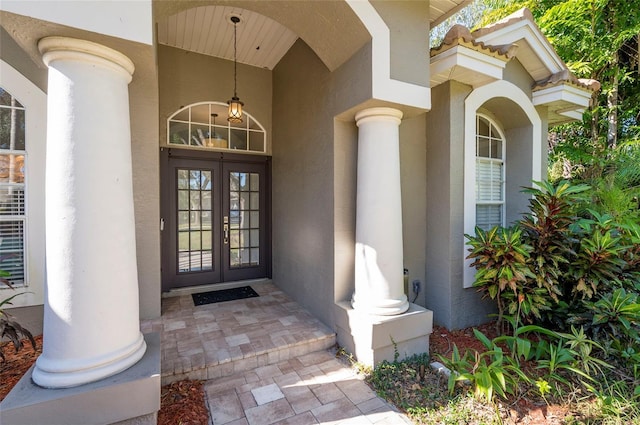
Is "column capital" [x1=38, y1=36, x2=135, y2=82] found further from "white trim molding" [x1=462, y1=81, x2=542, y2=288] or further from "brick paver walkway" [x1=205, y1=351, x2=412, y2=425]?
"white trim molding" [x1=462, y1=81, x2=542, y2=288]

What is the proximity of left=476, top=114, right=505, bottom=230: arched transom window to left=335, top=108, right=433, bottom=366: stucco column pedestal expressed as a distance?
7.17ft

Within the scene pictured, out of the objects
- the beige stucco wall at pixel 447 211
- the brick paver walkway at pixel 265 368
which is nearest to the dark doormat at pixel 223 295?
the brick paver walkway at pixel 265 368

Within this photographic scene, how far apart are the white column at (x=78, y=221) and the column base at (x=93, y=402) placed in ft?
0.24

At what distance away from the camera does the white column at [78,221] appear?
188cm

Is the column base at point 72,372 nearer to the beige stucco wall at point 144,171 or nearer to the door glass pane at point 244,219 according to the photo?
the beige stucco wall at point 144,171

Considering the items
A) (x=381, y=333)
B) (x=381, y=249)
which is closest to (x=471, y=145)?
(x=381, y=249)

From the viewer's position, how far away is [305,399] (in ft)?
8.55

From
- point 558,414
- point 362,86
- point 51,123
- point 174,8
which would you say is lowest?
point 558,414

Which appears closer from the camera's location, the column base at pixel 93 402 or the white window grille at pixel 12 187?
the column base at pixel 93 402

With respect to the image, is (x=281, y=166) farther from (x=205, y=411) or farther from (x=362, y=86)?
(x=205, y=411)

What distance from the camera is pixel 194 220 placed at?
17.0 ft

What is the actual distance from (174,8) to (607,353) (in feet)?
18.3

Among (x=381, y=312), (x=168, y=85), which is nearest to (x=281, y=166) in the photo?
(x=168, y=85)

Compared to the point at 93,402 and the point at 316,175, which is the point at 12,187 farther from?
the point at 316,175
